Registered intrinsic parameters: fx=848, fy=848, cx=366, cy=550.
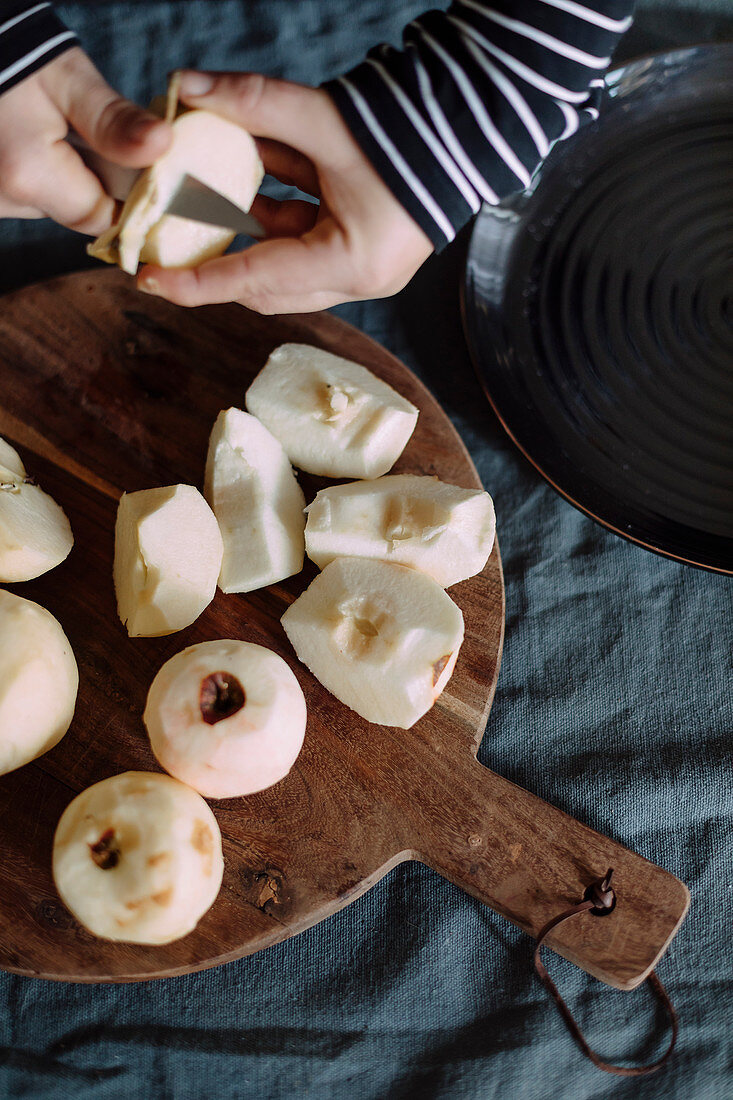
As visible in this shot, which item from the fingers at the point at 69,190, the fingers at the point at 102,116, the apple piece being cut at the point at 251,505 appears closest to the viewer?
the fingers at the point at 102,116

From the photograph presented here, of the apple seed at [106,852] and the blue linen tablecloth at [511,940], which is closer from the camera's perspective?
the apple seed at [106,852]

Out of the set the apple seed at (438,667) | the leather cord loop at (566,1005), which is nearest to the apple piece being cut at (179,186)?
the apple seed at (438,667)

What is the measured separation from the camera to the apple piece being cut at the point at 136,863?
36.0 inches

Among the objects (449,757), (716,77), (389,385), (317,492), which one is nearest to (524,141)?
(389,385)

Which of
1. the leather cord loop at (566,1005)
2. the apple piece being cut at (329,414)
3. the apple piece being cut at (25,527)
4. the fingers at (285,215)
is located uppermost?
the fingers at (285,215)

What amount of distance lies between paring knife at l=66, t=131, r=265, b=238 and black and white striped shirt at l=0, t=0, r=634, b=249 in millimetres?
108

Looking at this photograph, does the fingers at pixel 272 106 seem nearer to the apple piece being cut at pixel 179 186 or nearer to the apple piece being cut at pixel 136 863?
the apple piece being cut at pixel 179 186

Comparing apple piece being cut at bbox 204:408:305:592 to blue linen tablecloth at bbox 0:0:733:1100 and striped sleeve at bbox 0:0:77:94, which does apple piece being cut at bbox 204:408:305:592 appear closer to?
blue linen tablecloth at bbox 0:0:733:1100

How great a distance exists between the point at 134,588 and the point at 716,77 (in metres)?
1.27

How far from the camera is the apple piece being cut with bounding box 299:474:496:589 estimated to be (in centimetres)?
109

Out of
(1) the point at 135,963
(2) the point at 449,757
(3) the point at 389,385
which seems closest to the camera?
(1) the point at 135,963

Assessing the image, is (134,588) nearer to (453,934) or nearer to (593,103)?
(453,934)

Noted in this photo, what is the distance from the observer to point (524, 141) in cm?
100

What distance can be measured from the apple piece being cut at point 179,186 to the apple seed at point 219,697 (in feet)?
1.59
